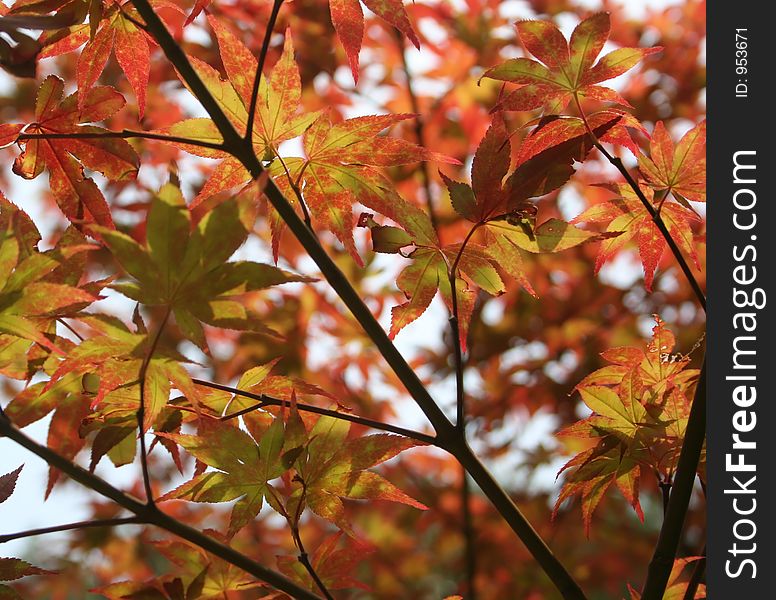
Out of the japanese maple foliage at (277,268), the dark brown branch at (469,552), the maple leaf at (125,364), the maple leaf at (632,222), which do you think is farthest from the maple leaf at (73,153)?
the dark brown branch at (469,552)

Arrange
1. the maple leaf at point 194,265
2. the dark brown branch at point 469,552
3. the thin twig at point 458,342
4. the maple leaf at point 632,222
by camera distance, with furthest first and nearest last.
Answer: the dark brown branch at point 469,552
the maple leaf at point 632,222
the thin twig at point 458,342
the maple leaf at point 194,265

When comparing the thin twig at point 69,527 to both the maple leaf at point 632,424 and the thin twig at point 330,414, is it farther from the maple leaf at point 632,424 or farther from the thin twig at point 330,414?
the maple leaf at point 632,424

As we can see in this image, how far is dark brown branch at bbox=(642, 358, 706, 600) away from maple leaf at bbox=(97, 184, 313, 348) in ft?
0.99

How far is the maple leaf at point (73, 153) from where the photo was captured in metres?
0.63

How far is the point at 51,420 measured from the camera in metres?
0.61

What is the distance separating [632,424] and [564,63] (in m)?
0.30

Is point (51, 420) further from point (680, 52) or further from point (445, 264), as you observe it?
point (680, 52)

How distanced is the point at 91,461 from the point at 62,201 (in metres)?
0.23

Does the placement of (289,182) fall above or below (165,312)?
above

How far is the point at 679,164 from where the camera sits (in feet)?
2.30

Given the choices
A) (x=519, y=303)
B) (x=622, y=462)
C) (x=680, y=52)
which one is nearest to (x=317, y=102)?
(x=519, y=303)

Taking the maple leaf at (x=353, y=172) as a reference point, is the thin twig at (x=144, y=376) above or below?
below

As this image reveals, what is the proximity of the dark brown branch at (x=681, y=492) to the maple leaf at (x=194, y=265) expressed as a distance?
30 centimetres

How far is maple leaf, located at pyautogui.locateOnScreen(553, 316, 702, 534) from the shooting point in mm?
615
